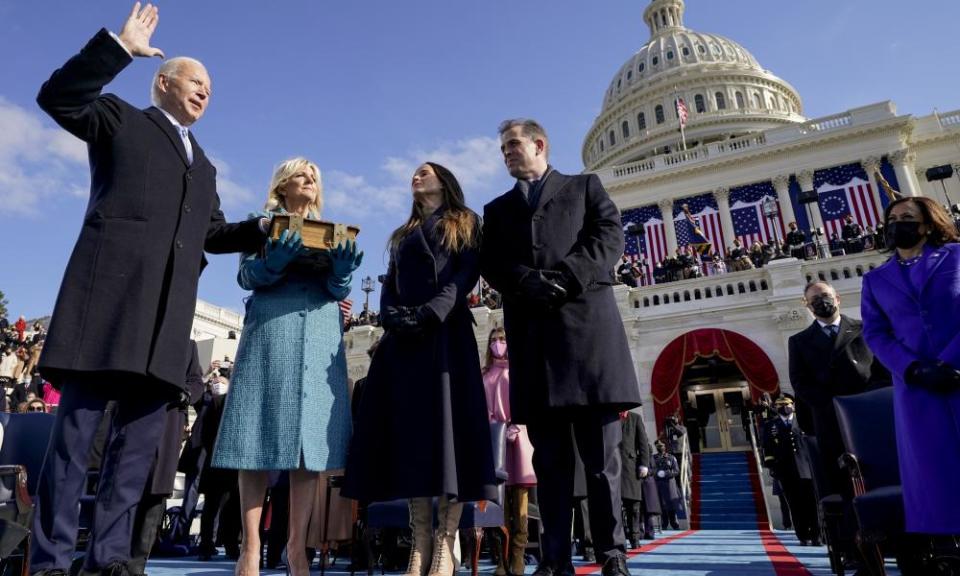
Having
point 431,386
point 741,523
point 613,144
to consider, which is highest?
point 613,144

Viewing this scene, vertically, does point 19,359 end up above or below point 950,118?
below

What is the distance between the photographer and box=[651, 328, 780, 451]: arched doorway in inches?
665

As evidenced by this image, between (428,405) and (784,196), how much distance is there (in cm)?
3228

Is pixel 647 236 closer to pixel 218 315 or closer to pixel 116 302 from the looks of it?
pixel 218 315

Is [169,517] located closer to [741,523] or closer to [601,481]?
[601,481]

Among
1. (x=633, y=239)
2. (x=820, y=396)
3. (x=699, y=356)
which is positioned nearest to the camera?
(x=820, y=396)

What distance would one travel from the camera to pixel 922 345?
115 inches

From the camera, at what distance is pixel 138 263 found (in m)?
2.27

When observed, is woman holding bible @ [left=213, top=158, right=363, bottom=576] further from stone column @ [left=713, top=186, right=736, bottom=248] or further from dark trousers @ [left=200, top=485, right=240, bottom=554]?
stone column @ [left=713, top=186, right=736, bottom=248]

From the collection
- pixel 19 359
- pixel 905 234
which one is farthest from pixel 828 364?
pixel 19 359

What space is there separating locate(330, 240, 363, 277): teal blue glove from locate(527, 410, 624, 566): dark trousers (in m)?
1.17

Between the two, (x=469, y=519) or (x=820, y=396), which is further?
(x=820, y=396)

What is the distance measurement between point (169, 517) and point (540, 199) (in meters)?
7.45

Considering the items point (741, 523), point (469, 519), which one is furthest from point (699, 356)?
point (469, 519)
